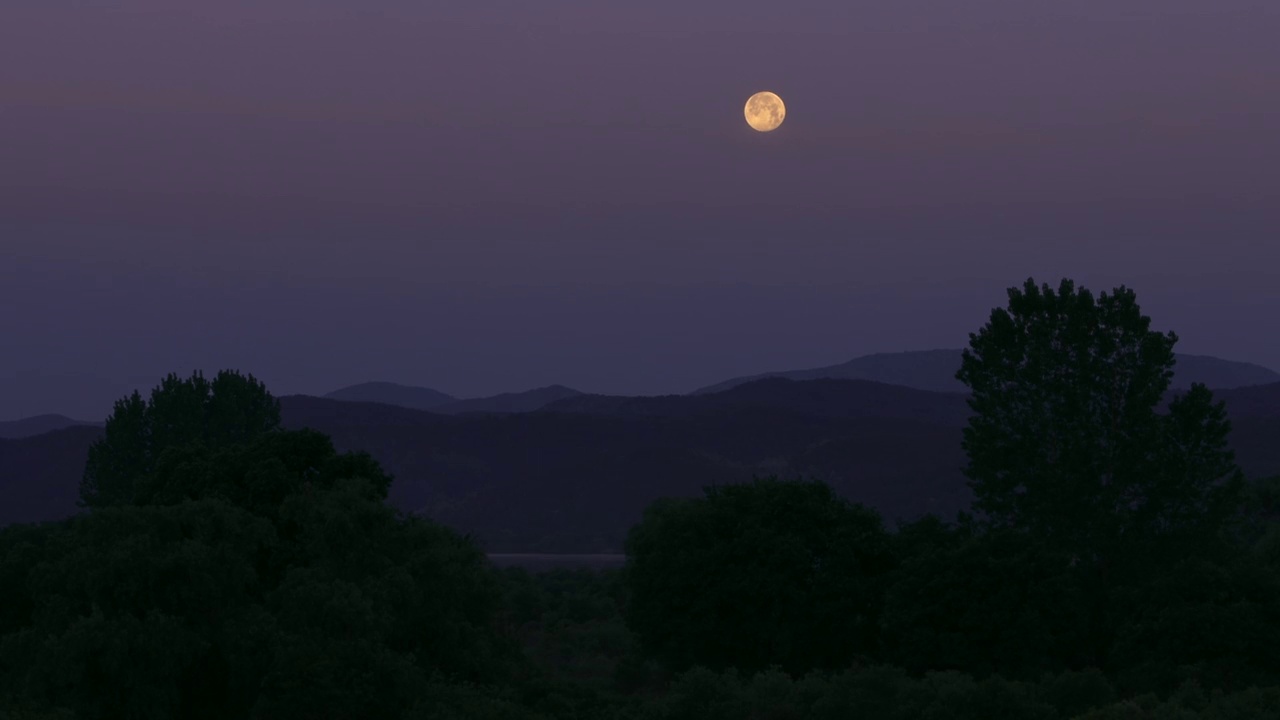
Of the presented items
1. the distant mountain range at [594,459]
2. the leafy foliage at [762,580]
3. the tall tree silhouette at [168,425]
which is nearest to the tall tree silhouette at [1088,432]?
the leafy foliage at [762,580]

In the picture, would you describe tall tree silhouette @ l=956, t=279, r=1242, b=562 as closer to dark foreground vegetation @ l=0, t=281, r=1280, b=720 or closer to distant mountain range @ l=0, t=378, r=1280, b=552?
dark foreground vegetation @ l=0, t=281, r=1280, b=720

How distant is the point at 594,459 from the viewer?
146875 millimetres

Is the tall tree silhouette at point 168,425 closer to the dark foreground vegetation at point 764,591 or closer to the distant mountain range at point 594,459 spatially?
the dark foreground vegetation at point 764,591

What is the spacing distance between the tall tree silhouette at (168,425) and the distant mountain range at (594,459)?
53.3 meters

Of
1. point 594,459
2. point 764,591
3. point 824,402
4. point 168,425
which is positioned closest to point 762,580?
point 764,591

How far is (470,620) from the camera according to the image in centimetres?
3294

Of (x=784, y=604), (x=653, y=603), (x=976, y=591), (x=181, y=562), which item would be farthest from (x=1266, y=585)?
(x=181, y=562)

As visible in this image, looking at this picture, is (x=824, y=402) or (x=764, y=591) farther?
(x=824, y=402)

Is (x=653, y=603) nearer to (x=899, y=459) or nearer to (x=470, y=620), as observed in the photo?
(x=470, y=620)

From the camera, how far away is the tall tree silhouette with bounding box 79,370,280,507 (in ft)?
204

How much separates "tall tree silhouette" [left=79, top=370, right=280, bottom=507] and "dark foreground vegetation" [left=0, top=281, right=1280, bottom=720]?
25.8m

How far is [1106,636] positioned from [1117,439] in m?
6.66

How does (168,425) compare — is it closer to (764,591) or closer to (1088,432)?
(764,591)

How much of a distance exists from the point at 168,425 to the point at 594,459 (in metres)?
85.4
